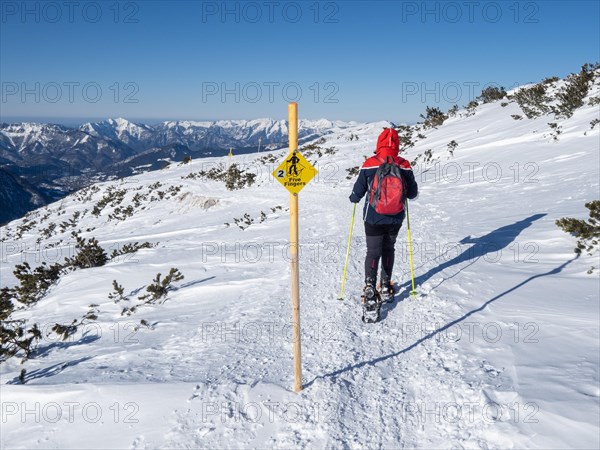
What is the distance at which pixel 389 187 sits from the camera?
5410 mm

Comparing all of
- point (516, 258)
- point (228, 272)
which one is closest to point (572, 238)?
point (516, 258)

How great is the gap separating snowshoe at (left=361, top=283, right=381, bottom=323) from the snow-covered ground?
13 cm

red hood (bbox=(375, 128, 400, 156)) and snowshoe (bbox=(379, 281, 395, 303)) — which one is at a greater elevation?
red hood (bbox=(375, 128, 400, 156))

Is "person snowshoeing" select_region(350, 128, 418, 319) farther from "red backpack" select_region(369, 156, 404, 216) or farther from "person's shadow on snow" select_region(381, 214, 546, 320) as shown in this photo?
"person's shadow on snow" select_region(381, 214, 546, 320)

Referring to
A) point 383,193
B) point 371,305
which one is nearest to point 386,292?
point 371,305

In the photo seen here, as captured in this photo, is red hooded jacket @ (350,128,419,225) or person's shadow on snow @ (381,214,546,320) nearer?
red hooded jacket @ (350,128,419,225)

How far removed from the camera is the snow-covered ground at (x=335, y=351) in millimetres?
3598

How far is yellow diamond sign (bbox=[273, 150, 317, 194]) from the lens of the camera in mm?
3773

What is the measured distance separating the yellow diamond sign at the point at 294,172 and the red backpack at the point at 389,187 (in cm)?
195

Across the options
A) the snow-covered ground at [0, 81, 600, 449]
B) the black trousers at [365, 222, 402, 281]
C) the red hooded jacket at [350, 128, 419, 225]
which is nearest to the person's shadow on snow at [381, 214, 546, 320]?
the snow-covered ground at [0, 81, 600, 449]

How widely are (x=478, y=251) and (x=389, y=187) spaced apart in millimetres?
4524

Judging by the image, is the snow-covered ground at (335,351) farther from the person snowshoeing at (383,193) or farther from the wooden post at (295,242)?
the person snowshoeing at (383,193)

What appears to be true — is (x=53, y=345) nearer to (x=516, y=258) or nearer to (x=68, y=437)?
(x=68, y=437)

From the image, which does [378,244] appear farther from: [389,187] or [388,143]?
[388,143]
